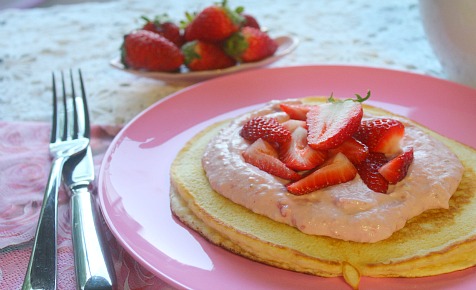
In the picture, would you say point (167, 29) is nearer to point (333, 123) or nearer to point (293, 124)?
point (293, 124)

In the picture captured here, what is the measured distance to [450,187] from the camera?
119 cm

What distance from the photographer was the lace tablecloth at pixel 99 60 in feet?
4.33

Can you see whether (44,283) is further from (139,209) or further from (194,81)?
(194,81)

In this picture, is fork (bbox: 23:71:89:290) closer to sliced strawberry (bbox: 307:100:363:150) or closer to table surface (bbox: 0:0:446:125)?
table surface (bbox: 0:0:446:125)

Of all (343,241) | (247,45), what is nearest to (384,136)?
(343,241)

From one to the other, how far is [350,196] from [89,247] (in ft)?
1.89

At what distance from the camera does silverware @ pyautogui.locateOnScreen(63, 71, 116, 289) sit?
993 mm

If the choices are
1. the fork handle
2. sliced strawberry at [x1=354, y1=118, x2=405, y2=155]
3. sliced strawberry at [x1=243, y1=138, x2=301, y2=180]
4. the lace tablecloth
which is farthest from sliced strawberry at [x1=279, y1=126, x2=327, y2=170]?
the fork handle

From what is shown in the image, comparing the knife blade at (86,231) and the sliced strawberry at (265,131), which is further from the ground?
the sliced strawberry at (265,131)

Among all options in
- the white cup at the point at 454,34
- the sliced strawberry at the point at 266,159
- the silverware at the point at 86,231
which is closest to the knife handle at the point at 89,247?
the silverware at the point at 86,231

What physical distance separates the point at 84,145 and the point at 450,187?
1027 millimetres

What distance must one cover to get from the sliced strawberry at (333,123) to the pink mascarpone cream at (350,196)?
0.39 ft

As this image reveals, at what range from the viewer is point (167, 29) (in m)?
2.06

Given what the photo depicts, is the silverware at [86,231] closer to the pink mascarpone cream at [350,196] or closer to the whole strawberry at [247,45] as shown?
the pink mascarpone cream at [350,196]
